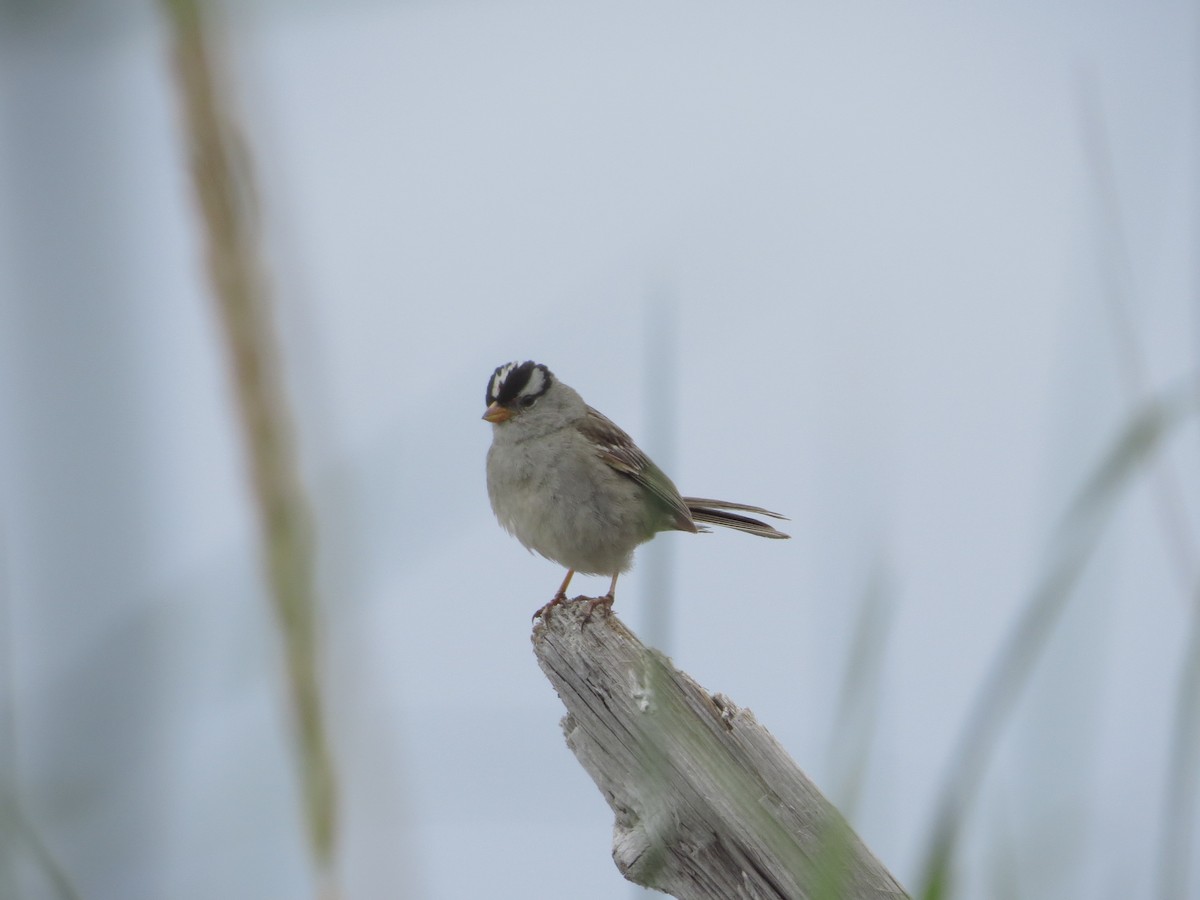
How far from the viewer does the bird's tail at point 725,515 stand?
16.6 feet

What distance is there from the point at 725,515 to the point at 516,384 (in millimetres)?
1084

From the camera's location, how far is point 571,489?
4.84 m

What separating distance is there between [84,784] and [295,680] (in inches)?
8.5

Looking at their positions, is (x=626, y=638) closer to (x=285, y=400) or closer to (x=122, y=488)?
(x=285, y=400)

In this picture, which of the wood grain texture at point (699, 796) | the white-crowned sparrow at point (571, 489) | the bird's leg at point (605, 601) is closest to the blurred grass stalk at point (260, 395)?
the wood grain texture at point (699, 796)

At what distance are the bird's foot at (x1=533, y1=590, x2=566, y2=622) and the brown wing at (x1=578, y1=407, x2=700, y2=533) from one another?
52 centimetres

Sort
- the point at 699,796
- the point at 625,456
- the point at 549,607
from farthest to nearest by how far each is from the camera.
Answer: the point at 625,456
the point at 549,607
the point at 699,796

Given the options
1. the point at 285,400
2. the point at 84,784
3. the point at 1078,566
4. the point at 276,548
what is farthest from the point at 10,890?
the point at 1078,566

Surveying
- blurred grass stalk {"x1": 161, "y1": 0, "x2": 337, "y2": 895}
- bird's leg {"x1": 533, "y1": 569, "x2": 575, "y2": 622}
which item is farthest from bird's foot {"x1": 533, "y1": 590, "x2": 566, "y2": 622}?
blurred grass stalk {"x1": 161, "y1": 0, "x2": 337, "y2": 895}

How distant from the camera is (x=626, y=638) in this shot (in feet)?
9.34

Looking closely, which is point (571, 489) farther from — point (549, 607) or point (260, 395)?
point (260, 395)

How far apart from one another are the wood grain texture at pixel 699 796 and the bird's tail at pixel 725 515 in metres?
2.56

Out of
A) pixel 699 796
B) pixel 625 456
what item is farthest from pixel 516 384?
pixel 699 796

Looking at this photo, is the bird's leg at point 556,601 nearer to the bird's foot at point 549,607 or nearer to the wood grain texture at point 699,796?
the bird's foot at point 549,607
